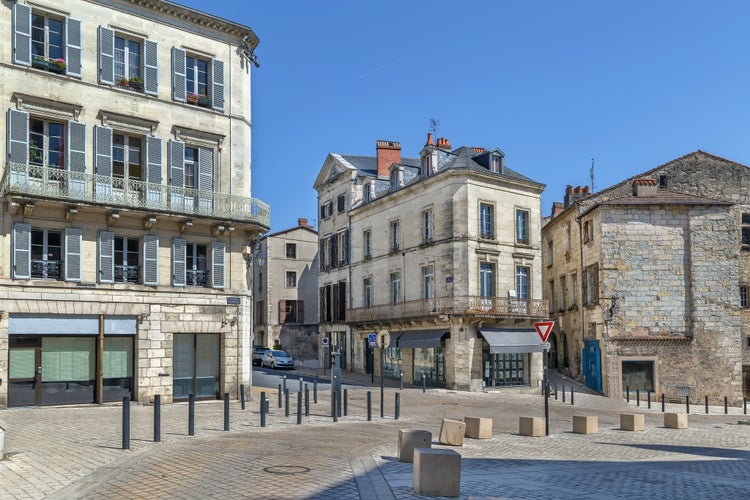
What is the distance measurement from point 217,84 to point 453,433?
14429mm

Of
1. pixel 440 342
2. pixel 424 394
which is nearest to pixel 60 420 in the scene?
pixel 424 394

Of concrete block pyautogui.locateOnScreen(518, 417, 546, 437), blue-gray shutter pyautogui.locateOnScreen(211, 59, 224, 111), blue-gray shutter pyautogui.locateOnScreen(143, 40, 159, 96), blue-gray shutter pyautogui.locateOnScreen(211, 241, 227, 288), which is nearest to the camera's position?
concrete block pyautogui.locateOnScreen(518, 417, 546, 437)

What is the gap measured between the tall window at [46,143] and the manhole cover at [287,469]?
13108mm

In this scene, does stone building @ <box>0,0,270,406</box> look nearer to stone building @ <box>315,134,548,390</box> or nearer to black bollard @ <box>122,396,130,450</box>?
black bollard @ <box>122,396,130,450</box>

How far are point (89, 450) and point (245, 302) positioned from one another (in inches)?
458

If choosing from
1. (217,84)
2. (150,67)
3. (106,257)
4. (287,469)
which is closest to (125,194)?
(106,257)

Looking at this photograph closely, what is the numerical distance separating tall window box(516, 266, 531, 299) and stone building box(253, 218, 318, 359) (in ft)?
66.0

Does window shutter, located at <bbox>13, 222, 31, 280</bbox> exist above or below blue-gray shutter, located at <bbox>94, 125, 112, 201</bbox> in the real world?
below

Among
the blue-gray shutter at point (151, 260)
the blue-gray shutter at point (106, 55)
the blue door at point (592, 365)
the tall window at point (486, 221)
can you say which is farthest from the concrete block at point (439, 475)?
the blue door at point (592, 365)

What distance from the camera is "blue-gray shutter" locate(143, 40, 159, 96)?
2161 cm

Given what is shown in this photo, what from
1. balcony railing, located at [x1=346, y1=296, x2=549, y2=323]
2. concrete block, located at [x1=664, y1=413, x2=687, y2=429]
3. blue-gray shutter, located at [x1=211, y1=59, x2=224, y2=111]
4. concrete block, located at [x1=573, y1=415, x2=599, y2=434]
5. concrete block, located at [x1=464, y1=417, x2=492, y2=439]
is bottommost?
concrete block, located at [x1=664, y1=413, x2=687, y2=429]

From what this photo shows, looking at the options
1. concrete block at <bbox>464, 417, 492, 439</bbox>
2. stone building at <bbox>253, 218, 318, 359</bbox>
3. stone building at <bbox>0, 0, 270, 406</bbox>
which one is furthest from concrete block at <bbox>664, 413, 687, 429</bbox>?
stone building at <bbox>253, 218, 318, 359</bbox>

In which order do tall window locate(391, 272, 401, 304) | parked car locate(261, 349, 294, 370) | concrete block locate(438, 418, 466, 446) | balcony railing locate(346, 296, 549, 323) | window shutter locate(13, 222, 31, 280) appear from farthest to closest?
parked car locate(261, 349, 294, 370)
tall window locate(391, 272, 401, 304)
balcony railing locate(346, 296, 549, 323)
window shutter locate(13, 222, 31, 280)
concrete block locate(438, 418, 466, 446)

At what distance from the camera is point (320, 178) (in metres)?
43.7
